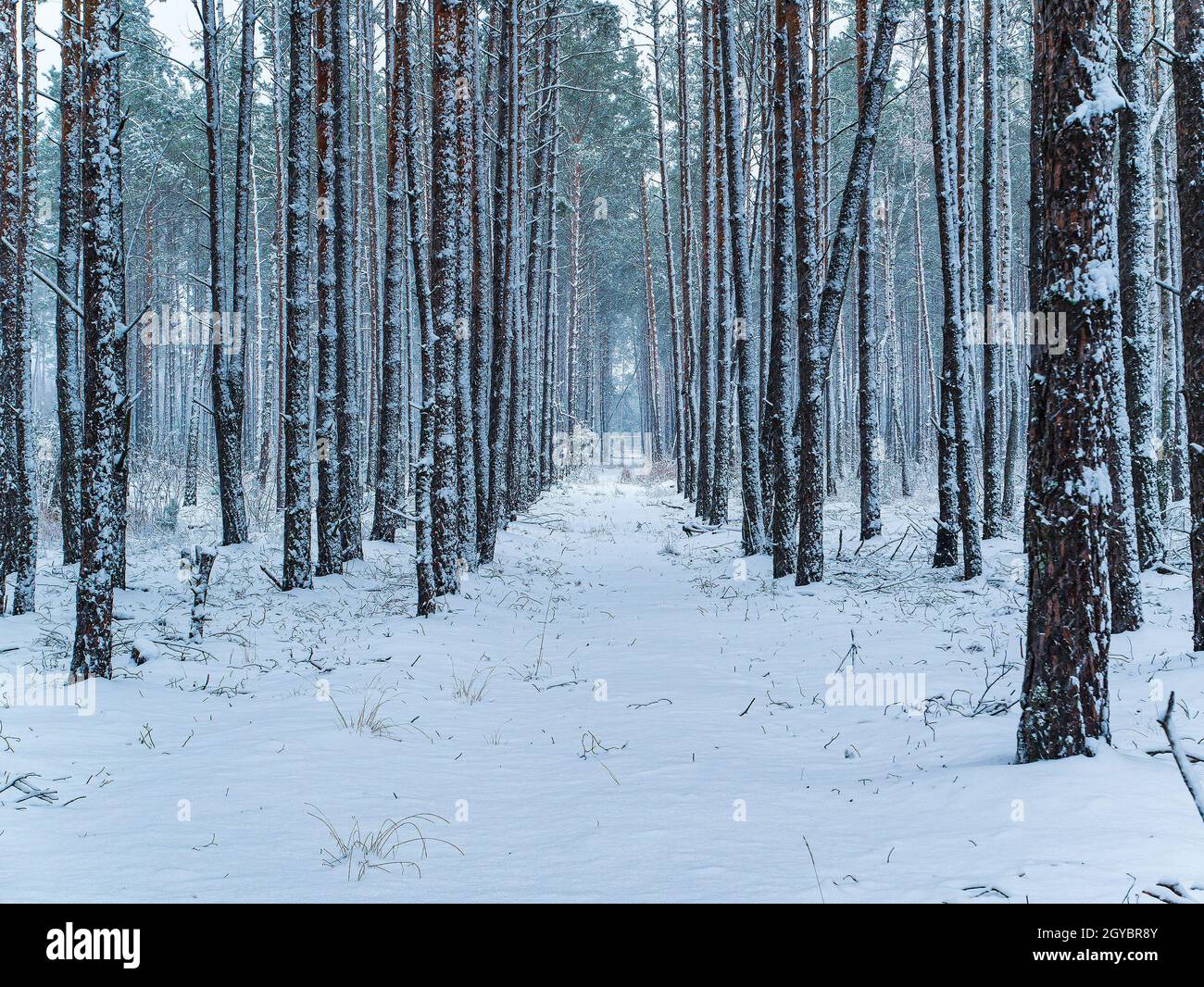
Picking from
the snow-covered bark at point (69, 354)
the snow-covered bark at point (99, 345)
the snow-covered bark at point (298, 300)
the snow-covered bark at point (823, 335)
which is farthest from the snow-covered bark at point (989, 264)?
the snow-covered bark at point (69, 354)

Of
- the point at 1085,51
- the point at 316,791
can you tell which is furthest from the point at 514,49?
the point at 316,791

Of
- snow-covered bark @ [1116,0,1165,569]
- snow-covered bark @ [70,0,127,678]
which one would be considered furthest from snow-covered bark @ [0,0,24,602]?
snow-covered bark @ [1116,0,1165,569]

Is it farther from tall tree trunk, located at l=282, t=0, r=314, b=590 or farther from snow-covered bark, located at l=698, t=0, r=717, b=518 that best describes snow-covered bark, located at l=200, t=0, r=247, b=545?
snow-covered bark, located at l=698, t=0, r=717, b=518

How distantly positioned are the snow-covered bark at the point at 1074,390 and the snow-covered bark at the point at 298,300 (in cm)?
793

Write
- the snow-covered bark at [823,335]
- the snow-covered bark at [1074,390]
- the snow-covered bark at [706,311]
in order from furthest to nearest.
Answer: the snow-covered bark at [706,311] → the snow-covered bark at [823,335] → the snow-covered bark at [1074,390]

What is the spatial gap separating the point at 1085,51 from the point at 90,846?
5.38 m

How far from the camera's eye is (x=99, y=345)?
5660 mm

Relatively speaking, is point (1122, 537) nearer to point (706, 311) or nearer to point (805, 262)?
point (805, 262)

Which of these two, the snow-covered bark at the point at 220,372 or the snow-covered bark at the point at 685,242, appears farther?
the snow-covered bark at the point at 685,242

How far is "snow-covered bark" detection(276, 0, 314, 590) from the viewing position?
9.32 meters

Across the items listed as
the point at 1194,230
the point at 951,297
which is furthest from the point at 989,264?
the point at 1194,230

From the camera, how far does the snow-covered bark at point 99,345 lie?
5.60 m

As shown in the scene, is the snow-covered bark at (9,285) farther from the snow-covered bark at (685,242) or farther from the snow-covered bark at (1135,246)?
the snow-covered bark at (685,242)

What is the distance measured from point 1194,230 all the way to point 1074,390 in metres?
3.07
